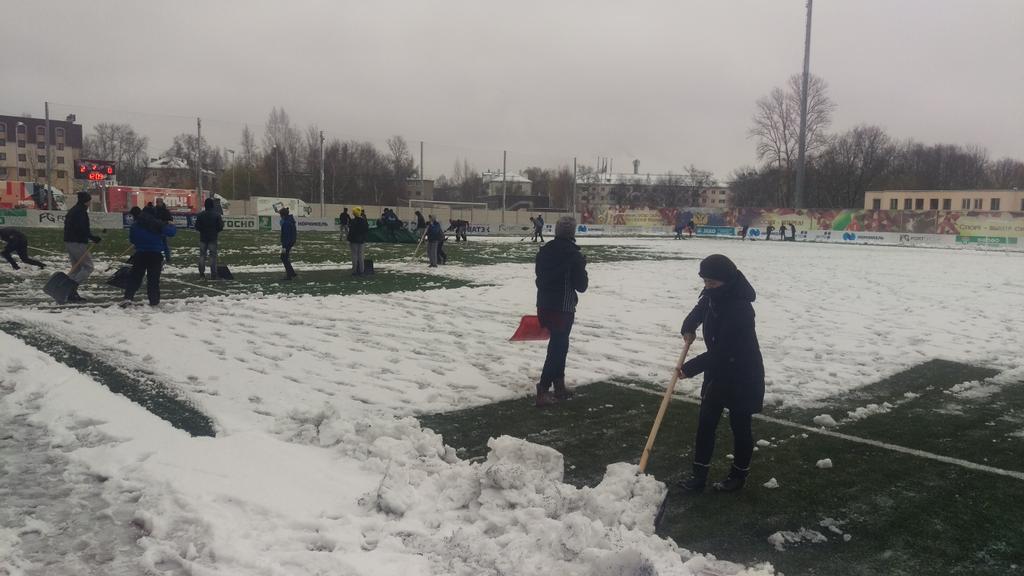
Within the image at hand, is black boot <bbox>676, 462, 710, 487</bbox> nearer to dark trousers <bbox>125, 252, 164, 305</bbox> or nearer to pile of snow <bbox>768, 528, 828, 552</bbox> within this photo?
pile of snow <bbox>768, 528, 828, 552</bbox>

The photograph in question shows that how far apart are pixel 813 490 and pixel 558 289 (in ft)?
9.38

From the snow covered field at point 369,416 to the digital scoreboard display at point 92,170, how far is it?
30251mm

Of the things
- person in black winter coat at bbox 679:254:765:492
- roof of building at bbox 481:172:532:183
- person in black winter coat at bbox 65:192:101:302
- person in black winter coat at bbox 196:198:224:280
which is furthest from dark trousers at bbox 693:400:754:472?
roof of building at bbox 481:172:532:183

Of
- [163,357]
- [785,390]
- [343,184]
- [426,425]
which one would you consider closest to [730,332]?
[426,425]

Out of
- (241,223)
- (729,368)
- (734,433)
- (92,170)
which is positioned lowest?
(734,433)

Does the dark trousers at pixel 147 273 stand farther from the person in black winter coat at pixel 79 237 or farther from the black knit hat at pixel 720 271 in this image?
the black knit hat at pixel 720 271

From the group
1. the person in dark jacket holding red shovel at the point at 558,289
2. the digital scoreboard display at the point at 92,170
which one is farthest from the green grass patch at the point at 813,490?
the digital scoreboard display at the point at 92,170

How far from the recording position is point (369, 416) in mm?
6051

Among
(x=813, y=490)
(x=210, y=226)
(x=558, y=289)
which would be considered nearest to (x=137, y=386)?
(x=558, y=289)

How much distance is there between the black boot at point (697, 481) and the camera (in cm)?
467

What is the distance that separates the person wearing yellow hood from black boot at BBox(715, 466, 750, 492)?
504 inches

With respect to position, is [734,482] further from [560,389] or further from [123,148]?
[123,148]

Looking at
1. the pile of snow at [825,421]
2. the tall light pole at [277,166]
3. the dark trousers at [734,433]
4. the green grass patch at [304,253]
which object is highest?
the tall light pole at [277,166]

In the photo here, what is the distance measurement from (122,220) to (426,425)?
39.6 metres
